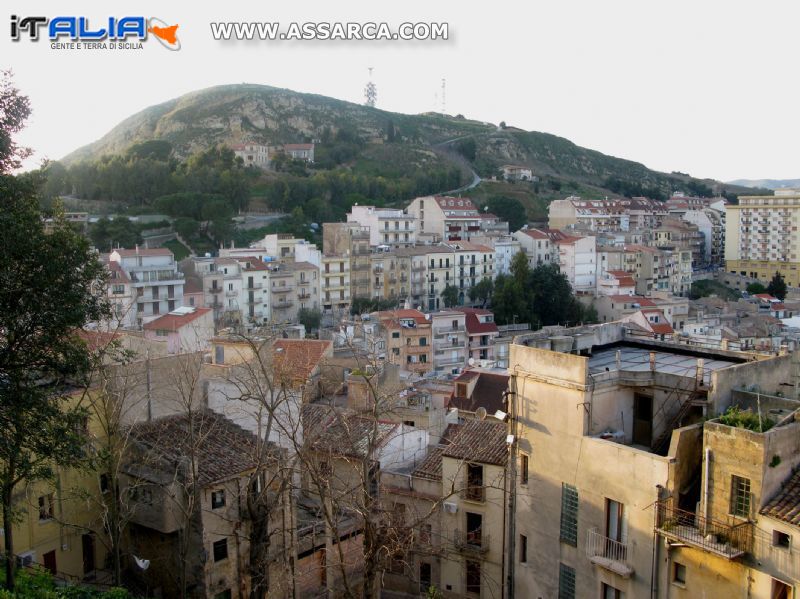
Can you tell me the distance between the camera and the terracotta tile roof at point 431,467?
66.3 ft

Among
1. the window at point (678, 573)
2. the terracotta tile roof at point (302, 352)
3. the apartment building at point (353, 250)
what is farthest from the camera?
the apartment building at point (353, 250)

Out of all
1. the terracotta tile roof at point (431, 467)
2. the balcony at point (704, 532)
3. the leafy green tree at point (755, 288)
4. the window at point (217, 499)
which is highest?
the balcony at point (704, 532)

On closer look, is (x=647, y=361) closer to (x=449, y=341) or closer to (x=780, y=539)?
(x=780, y=539)

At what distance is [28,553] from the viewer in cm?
1731

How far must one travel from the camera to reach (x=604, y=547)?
551 inches

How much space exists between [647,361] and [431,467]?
6544 mm

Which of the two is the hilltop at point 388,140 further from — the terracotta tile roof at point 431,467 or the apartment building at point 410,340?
the terracotta tile roof at point 431,467

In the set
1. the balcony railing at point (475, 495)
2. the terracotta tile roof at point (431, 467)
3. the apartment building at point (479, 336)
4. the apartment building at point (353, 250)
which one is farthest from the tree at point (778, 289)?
the balcony railing at point (475, 495)

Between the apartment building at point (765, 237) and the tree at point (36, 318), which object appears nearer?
the tree at point (36, 318)

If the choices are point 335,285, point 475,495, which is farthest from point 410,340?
point 475,495

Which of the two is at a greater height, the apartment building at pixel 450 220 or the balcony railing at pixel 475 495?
the apartment building at pixel 450 220

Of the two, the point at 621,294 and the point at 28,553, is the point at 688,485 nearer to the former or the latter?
the point at 28,553

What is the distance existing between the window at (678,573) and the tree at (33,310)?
32.9ft

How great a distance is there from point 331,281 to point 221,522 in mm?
49525
